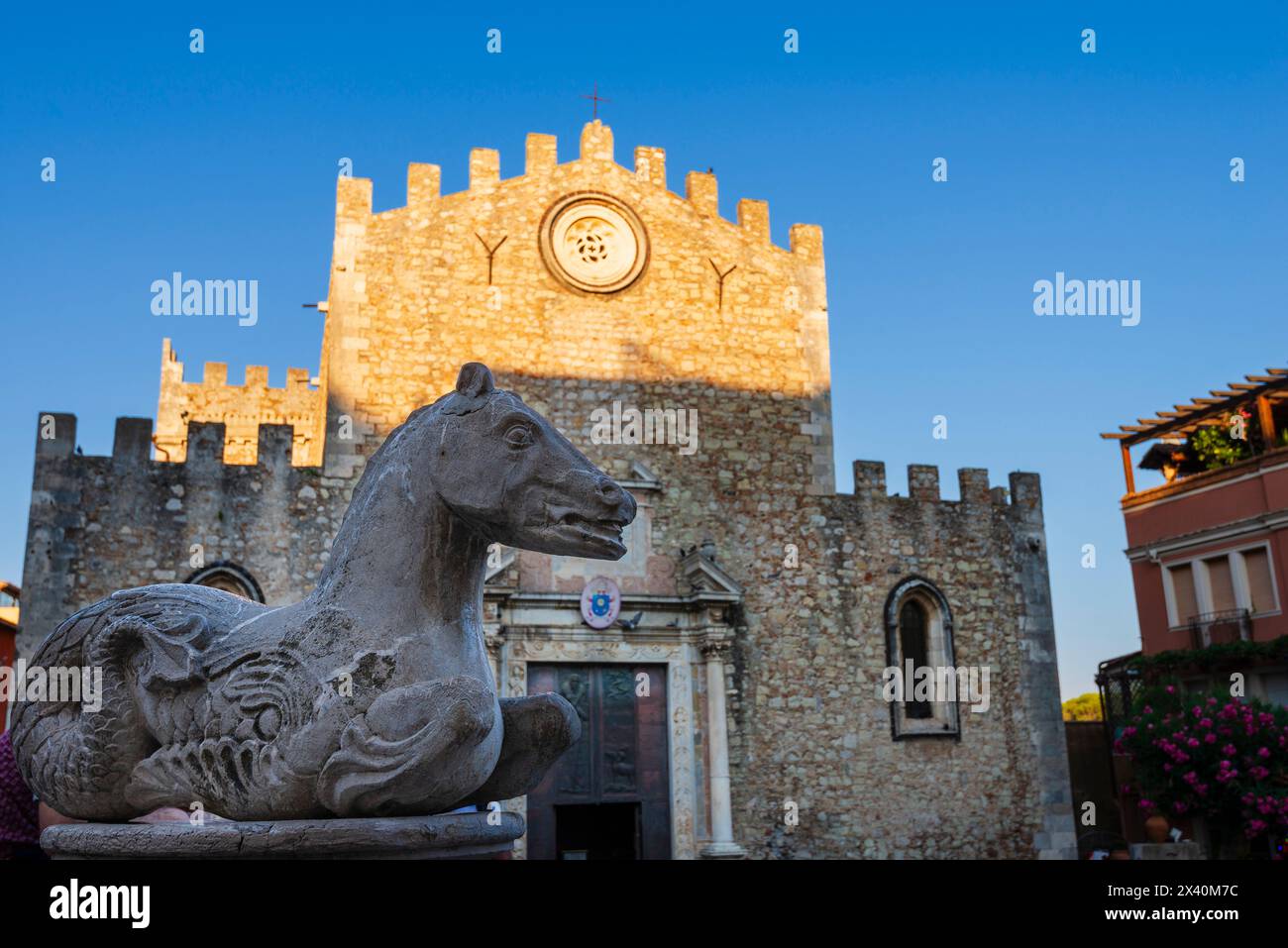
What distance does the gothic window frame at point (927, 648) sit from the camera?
45.6ft

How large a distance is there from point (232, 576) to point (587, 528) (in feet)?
34.1

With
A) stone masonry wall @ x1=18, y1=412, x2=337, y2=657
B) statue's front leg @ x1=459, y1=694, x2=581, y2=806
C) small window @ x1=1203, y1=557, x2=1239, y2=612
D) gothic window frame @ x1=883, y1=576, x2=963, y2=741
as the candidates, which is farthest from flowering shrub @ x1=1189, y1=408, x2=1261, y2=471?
statue's front leg @ x1=459, y1=694, x2=581, y2=806

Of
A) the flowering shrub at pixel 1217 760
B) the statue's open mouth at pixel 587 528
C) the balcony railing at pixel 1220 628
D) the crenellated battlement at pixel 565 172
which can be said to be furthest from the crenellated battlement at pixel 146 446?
the balcony railing at pixel 1220 628

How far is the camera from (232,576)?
39.2 feet

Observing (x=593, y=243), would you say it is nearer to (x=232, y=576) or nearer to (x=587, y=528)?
(x=232, y=576)

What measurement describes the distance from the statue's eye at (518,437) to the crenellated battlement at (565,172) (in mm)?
11930

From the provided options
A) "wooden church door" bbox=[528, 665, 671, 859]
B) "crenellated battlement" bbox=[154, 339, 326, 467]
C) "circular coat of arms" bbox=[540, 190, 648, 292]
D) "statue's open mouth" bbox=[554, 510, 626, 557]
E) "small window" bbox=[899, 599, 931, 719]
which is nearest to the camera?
"statue's open mouth" bbox=[554, 510, 626, 557]

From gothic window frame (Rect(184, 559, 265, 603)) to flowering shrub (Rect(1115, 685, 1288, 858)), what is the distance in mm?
12648

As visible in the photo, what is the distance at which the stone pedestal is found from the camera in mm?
2486

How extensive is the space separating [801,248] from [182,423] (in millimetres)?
19197

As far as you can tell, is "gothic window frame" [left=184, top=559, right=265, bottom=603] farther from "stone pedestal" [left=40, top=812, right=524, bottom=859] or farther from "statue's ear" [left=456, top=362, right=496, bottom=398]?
"statue's ear" [left=456, top=362, right=496, bottom=398]

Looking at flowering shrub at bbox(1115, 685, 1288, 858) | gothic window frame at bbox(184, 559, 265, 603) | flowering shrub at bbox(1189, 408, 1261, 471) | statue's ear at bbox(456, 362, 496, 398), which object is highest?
flowering shrub at bbox(1189, 408, 1261, 471)
